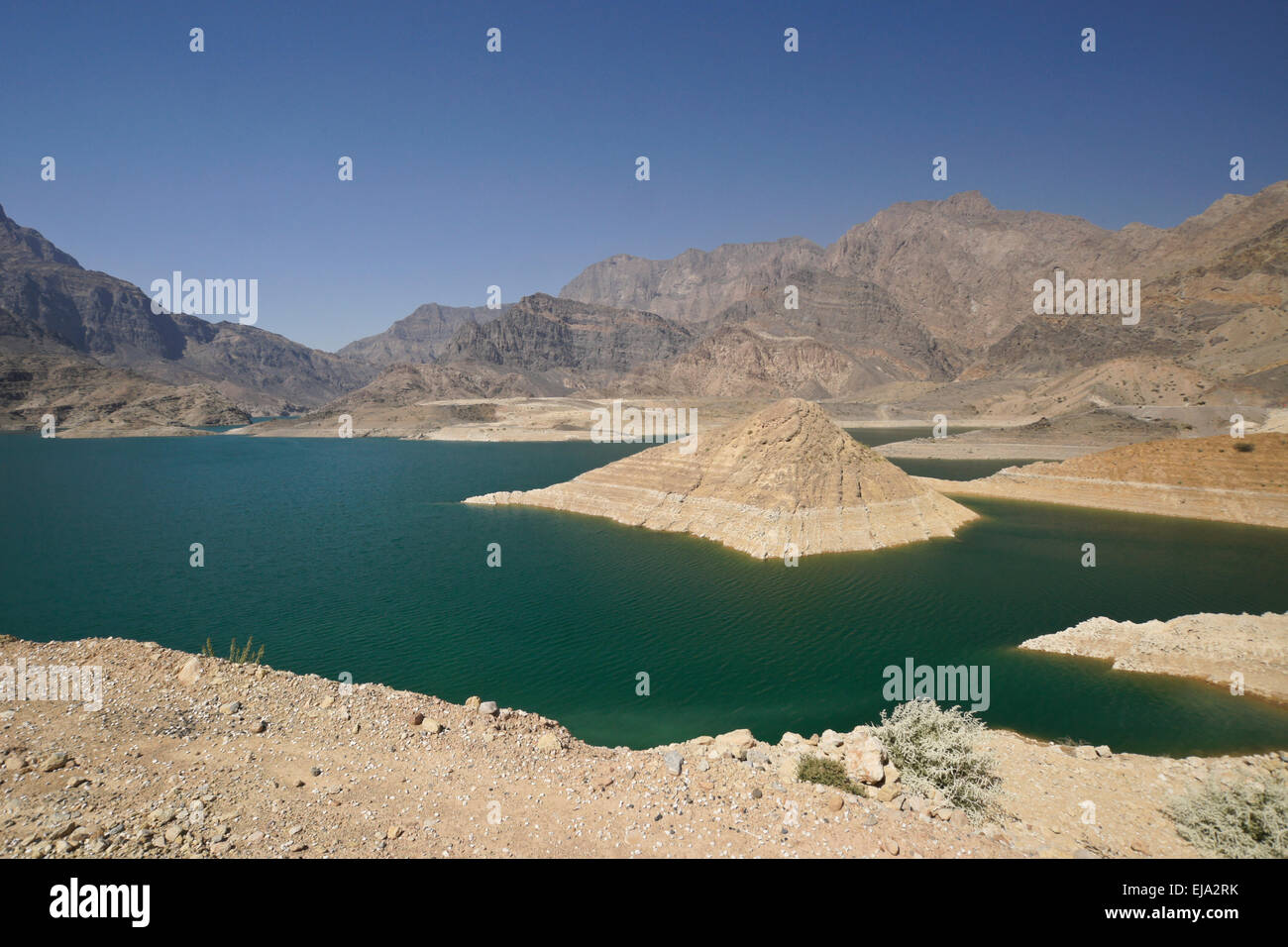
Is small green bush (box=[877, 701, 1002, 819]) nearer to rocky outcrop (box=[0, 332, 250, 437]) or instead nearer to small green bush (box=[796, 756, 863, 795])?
small green bush (box=[796, 756, 863, 795])

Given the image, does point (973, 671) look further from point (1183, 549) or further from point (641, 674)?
point (1183, 549)

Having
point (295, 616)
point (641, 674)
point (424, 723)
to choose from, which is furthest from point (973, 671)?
point (295, 616)

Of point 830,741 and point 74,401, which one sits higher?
point 74,401

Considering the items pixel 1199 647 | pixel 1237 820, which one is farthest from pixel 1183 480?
pixel 1237 820

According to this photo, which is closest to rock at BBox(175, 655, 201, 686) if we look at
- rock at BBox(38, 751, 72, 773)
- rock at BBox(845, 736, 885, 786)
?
rock at BBox(38, 751, 72, 773)

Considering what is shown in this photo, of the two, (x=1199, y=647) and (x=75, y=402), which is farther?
(x=75, y=402)

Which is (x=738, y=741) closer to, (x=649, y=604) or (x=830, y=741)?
(x=830, y=741)
